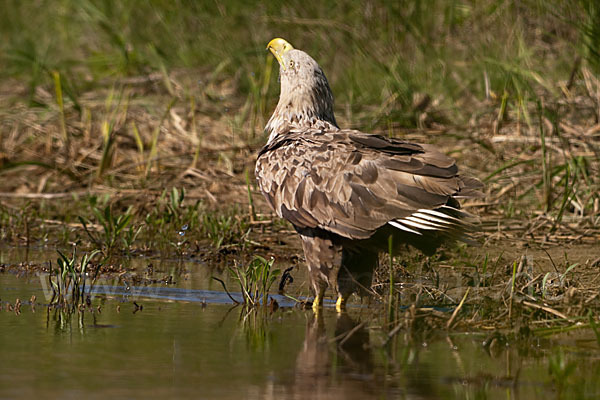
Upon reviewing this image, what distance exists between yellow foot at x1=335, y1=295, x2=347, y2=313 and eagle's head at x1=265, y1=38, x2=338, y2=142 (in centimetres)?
116

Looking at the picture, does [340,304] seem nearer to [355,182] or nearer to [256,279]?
[256,279]

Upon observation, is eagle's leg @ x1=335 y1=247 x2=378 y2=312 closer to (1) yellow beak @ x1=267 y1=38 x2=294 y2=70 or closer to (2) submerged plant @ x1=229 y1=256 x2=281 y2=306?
(2) submerged plant @ x1=229 y1=256 x2=281 y2=306

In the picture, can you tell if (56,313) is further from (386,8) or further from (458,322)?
(386,8)

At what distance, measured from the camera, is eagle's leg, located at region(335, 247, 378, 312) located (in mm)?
4824

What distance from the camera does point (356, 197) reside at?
4672 millimetres

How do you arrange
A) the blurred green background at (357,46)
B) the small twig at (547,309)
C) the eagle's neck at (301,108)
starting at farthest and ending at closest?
the blurred green background at (357,46) → the eagle's neck at (301,108) → the small twig at (547,309)

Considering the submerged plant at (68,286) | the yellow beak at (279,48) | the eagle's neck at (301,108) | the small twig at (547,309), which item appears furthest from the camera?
the yellow beak at (279,48)

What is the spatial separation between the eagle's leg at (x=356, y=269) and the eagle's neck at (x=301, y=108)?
35.7 inches

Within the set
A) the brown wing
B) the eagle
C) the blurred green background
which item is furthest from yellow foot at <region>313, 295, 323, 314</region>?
the blurred green background

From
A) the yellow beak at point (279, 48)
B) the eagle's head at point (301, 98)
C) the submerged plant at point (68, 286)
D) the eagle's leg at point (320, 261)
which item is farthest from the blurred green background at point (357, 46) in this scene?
the submerged plant at point (68, 286)

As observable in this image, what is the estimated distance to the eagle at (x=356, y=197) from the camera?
14.9 ft

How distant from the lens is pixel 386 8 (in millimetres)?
10953

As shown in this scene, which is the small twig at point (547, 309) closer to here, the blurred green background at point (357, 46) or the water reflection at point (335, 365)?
the water reflection at point (335, 365)

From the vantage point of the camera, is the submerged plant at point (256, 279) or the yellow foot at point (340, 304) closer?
the submerged plant at point (256, 279)
